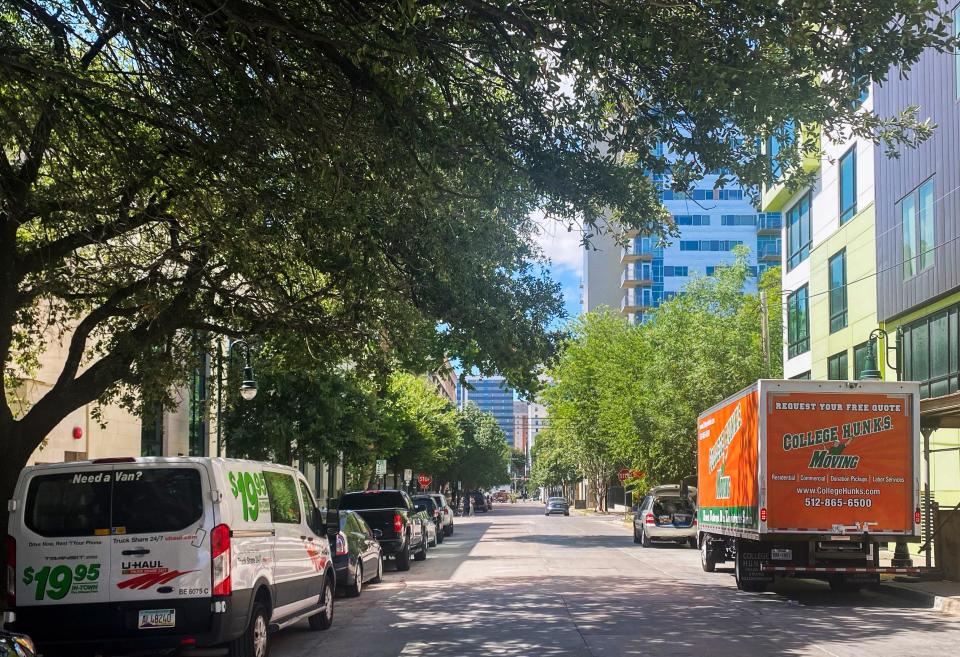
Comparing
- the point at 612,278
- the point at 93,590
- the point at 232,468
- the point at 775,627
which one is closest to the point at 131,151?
the point at 232,468

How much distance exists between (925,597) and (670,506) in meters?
18.0

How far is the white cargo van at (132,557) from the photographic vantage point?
394 inches

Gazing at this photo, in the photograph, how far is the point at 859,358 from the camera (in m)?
31.9

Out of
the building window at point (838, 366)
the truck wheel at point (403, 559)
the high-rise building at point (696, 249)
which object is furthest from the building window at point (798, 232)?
the high-rise building at point (696, 249)

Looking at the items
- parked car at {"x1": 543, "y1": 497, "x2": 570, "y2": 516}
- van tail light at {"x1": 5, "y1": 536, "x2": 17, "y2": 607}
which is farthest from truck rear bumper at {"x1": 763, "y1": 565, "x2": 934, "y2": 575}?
parked car at {"x1": 543, "y1": 497, "x2": 570, "y2": 516}

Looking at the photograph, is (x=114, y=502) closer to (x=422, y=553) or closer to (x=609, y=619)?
(x=609, y=619)

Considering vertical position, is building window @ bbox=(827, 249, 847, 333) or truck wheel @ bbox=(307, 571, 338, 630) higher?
building window @ bbox=(827, 249, 847, 333)

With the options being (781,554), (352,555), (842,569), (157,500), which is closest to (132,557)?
(157,500)

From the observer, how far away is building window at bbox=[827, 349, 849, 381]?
33281 millimetres

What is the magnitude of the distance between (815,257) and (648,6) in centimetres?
2838

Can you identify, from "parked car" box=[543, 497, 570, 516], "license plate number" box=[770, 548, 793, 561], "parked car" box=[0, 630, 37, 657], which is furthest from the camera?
"parked car" box=[543, 497, 570, 516]

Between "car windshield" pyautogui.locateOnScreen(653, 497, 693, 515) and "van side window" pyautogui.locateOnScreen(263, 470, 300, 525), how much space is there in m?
23.1

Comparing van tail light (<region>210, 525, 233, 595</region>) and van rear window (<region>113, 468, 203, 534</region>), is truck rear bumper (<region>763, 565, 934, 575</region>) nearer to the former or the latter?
van tail light (<region>210, 525, 233, 595</region>)

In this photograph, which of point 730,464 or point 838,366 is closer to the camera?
point 730,464
